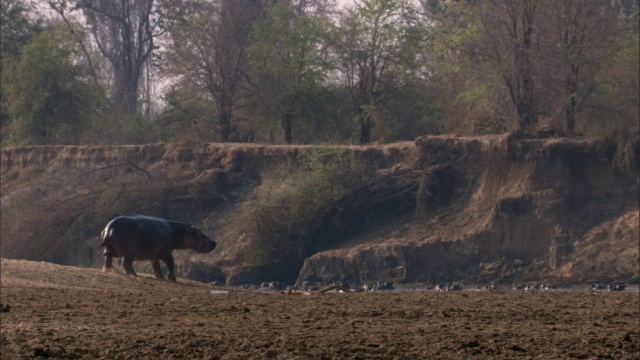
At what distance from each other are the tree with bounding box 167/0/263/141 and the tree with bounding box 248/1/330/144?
0.56 metres

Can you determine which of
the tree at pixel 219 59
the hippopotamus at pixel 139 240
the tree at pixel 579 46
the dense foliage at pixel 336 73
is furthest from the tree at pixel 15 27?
the hippopotamus at pixel 139 240

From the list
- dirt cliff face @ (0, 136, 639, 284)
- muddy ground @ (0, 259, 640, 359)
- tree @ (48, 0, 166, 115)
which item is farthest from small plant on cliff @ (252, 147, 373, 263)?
tree @ (48, 0, 166, 115)

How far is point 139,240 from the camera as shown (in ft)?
78.9

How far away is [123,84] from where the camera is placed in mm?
50281

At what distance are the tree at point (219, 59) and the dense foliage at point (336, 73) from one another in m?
0.05

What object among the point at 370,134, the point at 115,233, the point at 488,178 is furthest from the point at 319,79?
the point at 115,233

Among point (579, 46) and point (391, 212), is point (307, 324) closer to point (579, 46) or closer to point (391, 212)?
point (391, 212)

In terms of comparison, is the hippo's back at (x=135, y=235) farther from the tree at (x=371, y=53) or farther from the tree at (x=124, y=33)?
the tree at (x=124, y=33)

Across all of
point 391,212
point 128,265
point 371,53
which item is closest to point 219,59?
point 371,53

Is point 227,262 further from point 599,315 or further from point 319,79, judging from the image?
point 599,315

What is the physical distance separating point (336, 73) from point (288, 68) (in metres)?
1.44

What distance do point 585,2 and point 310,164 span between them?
25.5ft

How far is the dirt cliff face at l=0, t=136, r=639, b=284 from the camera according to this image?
28.2 m

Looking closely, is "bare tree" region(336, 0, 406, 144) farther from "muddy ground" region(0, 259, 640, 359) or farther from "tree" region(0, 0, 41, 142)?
"muddy ground" region(0, 259, 640, 359)
